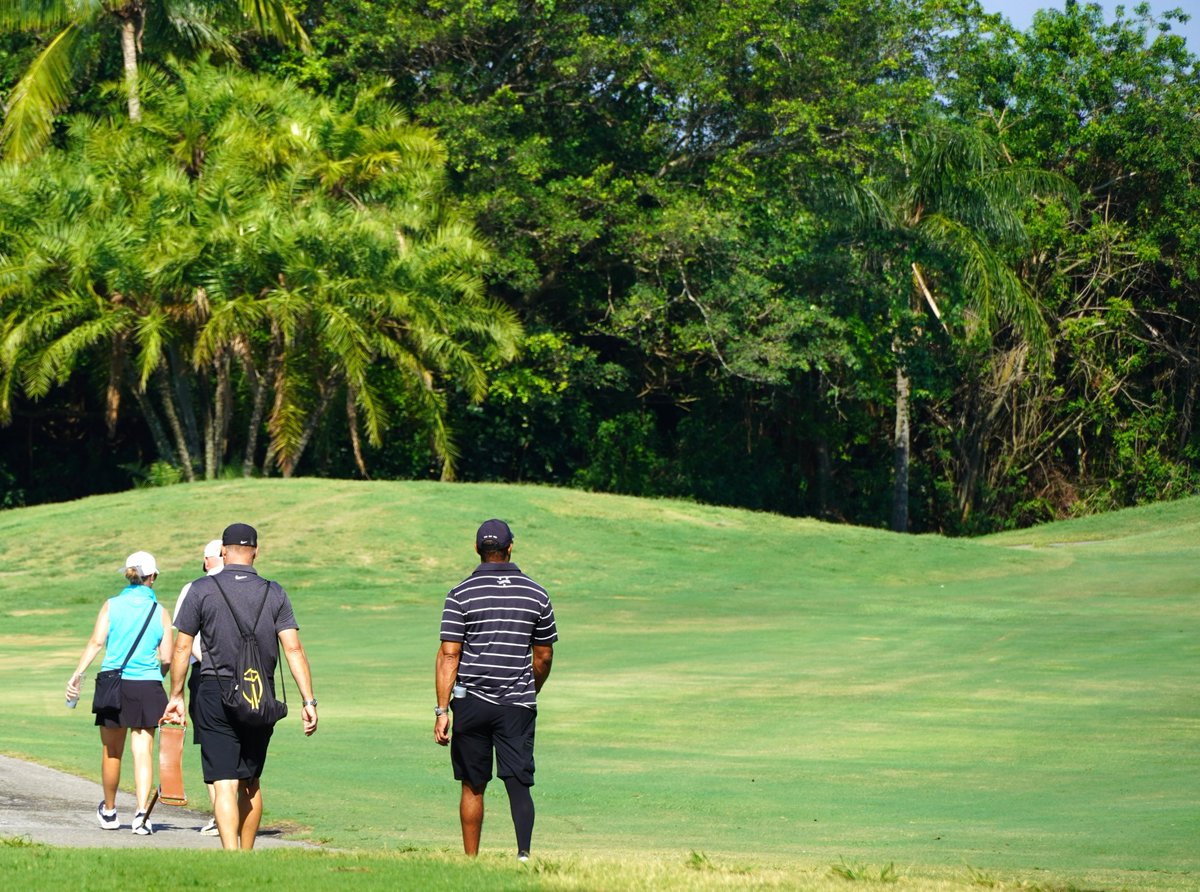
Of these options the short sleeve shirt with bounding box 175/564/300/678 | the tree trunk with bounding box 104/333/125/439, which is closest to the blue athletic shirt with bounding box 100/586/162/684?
the short sleeve shirt with bounding box 175/564/300/678

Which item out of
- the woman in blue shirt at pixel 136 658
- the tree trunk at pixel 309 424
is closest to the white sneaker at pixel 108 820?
the woman in blue shirt at pixel 136 658

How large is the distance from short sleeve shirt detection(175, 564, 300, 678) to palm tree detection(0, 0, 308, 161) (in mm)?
29307

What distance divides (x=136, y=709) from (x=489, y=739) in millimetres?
Result: 2825

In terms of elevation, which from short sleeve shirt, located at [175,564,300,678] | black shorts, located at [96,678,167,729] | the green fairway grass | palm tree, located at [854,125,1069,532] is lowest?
the green fairway grass

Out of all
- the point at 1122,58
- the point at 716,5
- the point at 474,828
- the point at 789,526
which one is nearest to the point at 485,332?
the point at 789,526

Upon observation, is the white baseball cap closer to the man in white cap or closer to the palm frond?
the man in white cap

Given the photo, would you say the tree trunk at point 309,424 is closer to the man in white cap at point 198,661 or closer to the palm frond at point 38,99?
the palm frond at point 38,99

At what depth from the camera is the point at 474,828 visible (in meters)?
8.22

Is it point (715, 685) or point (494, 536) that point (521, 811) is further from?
point (715, 685)

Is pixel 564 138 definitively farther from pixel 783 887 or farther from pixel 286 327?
pixel 783 887

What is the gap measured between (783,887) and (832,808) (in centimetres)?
424

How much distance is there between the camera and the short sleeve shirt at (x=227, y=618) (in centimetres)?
812

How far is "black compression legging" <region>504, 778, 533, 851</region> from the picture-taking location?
8.02m

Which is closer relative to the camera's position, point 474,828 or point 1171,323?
point 474,828
